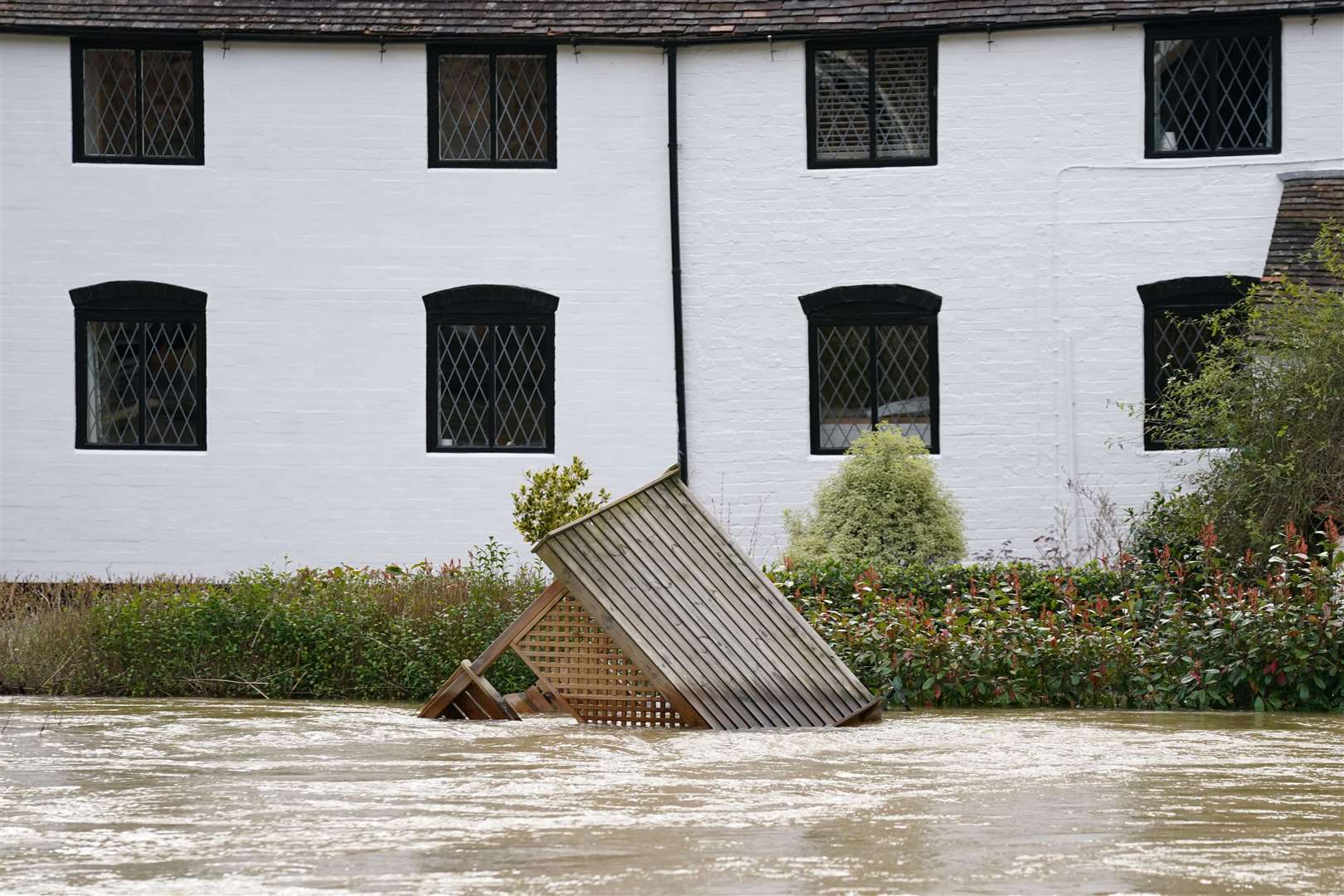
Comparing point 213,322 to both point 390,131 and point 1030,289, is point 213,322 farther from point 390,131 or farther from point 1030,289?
point 1030,289

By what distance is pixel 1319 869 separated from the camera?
6.42 metres

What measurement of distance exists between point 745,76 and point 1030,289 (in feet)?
12.0

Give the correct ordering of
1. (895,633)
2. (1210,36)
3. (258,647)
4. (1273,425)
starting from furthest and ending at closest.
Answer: (1210,36) → (1273,425) → (258,647) → (895,633)

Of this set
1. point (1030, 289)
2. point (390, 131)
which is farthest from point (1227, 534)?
point (390, 131)

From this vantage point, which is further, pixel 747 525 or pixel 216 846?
pixel 747 525

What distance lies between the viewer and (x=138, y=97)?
18.5 m

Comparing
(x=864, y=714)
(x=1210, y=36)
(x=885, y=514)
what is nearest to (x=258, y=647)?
(x=864, y=714)

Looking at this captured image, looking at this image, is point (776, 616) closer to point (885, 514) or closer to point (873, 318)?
point (885, 514)

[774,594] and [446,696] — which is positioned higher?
[774,594]

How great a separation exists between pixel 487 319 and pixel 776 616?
8237 millimetres

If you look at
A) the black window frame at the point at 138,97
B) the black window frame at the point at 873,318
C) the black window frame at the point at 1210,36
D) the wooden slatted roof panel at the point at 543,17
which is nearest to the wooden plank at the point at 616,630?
the black window frame at the point at 873,318

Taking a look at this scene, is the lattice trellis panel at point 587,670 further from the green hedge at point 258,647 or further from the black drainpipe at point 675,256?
the black drainpipe at point 675,256

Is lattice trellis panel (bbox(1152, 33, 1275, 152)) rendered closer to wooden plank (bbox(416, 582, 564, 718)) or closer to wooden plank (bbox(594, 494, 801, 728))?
wooden plank (bbox(594, 494, 801, 728))

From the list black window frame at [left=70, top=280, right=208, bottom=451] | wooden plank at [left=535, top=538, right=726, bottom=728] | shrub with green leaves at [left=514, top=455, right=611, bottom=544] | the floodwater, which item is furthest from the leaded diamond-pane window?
wooden plank at [left=535, top=538, right=726, bottom=728]
